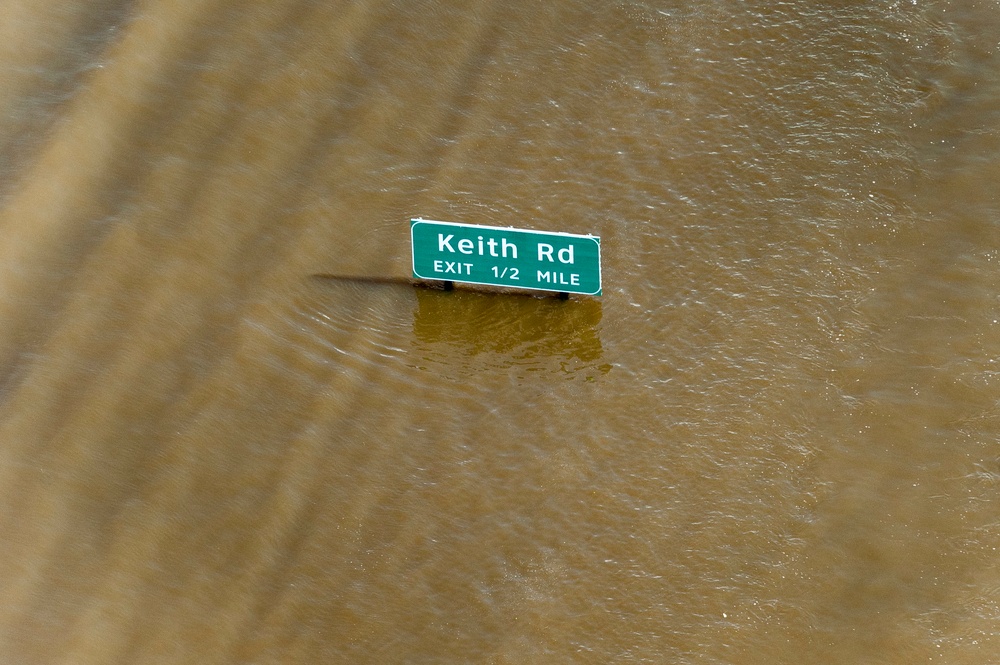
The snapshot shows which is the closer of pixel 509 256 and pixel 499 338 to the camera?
pixel 509 256

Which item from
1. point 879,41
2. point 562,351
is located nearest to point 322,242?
point 562,351

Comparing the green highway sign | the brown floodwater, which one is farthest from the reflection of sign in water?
the green highway sign

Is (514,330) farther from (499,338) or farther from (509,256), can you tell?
(509,256)

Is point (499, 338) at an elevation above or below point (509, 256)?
below

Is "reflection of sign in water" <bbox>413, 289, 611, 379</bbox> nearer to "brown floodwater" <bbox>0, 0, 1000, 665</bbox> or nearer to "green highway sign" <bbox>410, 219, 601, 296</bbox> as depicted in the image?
"brown floodwater" <bbox>0, 0, 1000, 665</bbox>

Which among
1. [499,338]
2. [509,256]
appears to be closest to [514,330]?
[499,338]

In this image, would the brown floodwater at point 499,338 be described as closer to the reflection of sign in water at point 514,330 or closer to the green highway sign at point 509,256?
the reflection of sign in water at point 514,330
